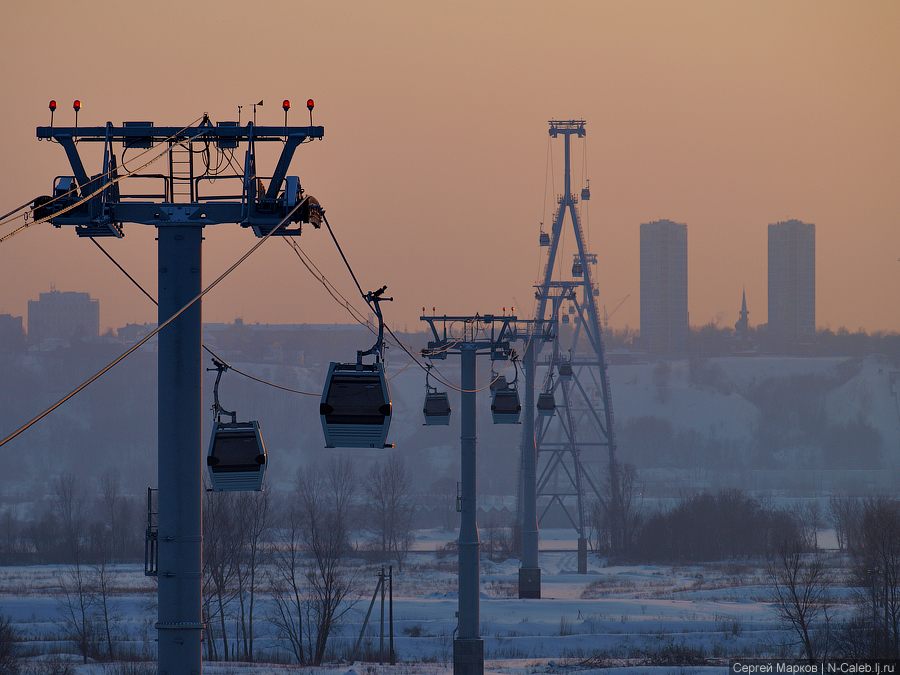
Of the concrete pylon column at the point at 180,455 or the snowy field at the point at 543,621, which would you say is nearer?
the concrete pylon column at the point at 180,455

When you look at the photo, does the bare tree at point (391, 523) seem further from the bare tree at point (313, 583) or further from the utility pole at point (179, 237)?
the utility pole at point (179, 237)

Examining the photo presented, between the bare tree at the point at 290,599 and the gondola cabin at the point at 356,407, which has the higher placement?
the gondola cabin at the point at 356,407

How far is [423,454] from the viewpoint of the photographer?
512 ft

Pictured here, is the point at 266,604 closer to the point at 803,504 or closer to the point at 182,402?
the point at 182,402

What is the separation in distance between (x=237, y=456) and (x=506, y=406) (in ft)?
63.7

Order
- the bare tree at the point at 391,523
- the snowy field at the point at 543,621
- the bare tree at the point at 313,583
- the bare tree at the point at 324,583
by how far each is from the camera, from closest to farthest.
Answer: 1. the snowy field at the point at 543,621
2. the bare tree at the point at 324,583
3. the bare tree at the point at 313,583
4. the bare tree at the point at 391,523

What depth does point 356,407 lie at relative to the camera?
1289 centimetres

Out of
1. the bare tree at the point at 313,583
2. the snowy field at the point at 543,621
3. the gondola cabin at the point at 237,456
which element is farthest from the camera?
the bare tree at the point at 313,583

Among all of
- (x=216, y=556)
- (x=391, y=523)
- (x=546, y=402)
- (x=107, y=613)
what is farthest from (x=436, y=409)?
(x=391, y=523)

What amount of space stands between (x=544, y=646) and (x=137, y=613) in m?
21.7

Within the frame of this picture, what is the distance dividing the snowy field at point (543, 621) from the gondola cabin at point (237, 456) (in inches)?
730

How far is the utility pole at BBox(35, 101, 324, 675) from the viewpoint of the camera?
11.6 metres

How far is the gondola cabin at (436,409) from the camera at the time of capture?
29.7 m

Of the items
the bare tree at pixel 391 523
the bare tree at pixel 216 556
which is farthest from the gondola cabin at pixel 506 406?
the bare tree at pixel 391 523
